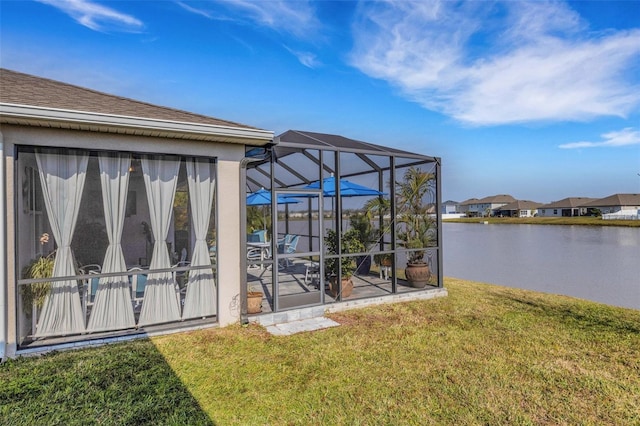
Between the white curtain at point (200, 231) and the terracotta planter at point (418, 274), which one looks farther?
the terracotta planter at point (418, 274)

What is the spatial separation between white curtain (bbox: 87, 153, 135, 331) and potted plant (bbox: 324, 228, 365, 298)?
3268 mm

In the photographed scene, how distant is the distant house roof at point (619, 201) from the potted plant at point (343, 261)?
6147 cm

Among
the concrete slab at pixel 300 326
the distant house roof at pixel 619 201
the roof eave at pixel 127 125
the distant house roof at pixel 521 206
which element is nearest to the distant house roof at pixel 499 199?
the distant house roof at pixel 521 206

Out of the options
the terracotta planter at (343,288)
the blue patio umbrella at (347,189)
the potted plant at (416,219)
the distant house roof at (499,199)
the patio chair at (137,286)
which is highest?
the distant house roof at (499,199)

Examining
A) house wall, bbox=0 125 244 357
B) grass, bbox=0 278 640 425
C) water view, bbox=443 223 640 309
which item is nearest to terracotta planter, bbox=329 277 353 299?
grass, bbox=0 278 640 425

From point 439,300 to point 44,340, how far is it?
20.3 feet

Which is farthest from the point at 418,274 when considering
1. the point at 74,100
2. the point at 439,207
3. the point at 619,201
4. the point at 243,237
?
the point at 619,201

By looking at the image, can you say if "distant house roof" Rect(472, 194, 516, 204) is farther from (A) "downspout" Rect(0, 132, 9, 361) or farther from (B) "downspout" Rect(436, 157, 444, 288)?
(A) "downspout" Rect(0, 132, 9, 361)

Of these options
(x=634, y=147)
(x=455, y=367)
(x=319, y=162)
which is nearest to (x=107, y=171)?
(x=319, y=162)

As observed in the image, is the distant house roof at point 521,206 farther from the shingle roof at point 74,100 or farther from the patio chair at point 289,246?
the shingle roof at point 74,100

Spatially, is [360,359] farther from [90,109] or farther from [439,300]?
[90,109]

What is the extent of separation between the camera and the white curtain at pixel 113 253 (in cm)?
444

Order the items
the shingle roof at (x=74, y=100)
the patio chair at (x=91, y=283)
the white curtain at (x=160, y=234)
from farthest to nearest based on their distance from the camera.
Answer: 1. the white curtain at (x=160, y=234)
2. the patio chair at (x=91, y=283)
3. the shingle roof at (x=74, y=100)

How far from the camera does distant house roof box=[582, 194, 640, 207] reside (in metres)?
51.7
